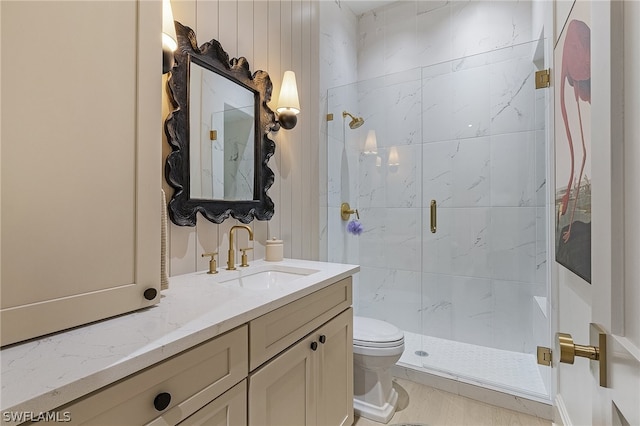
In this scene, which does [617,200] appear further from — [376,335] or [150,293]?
[376,335]

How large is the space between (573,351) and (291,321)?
2.62ft

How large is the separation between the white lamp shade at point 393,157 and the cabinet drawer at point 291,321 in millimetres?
1544

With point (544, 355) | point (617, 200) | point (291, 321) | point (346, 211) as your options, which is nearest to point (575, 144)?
point (617, 200)

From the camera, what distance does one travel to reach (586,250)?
0.94 metres

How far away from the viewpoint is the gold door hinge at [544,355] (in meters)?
1.80

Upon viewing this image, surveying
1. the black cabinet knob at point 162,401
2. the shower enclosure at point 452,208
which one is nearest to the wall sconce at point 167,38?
the black cabinet knob at point 162,401

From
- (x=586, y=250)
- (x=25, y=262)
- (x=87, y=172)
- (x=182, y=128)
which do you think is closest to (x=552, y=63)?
(x=586, y=250)

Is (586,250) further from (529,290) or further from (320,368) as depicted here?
(529,290)

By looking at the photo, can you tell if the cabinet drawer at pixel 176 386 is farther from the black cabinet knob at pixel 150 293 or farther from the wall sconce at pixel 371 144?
the wall sconce at pixel 371 144

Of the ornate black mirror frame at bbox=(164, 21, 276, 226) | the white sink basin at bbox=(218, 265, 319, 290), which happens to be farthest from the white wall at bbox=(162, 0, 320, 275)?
the white sink basin at bbox=(218, 265, 319, 290)

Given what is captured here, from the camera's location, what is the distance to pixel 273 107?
6.28 ft

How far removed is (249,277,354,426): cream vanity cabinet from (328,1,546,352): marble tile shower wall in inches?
48.7

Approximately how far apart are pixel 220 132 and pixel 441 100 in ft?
6.28

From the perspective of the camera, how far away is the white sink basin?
1.46 metres
